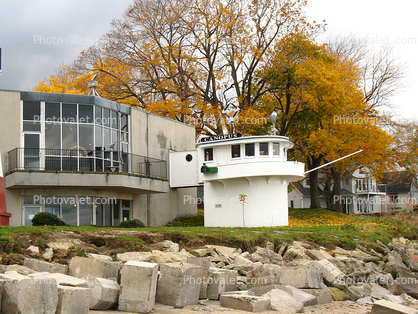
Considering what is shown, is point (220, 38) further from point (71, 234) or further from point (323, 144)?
point (71, 234)

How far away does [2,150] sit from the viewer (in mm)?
27312

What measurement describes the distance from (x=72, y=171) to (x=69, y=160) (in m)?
1.20

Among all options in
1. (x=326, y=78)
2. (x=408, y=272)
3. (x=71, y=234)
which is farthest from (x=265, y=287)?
(x=326, y=78)

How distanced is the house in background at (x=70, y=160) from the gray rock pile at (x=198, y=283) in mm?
12194

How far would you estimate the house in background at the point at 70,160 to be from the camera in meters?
27.2

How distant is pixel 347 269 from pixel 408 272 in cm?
313

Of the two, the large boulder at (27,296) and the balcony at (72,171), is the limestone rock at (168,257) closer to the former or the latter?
the large boulder at (27,296)

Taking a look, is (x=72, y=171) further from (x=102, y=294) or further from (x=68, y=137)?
(x=102, y=294)

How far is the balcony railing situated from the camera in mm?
27344

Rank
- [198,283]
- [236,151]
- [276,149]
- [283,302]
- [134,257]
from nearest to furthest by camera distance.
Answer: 1. [283,302]
2. [198,283]
3. [134,257]
4. [276,149]
5. [236,151]

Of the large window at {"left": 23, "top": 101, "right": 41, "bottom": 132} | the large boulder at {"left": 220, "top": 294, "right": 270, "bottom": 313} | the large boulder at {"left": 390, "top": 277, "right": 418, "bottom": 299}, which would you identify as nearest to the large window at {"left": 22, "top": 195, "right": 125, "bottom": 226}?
the large window at {"left": 23, "top": 101, "right": 41, "bottom": 132}

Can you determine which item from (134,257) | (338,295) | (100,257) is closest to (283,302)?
(338,295)

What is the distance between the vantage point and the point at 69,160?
2830 centimetres

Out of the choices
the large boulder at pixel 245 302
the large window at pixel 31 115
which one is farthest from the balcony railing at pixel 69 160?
the large boulder at pixel 245 302
